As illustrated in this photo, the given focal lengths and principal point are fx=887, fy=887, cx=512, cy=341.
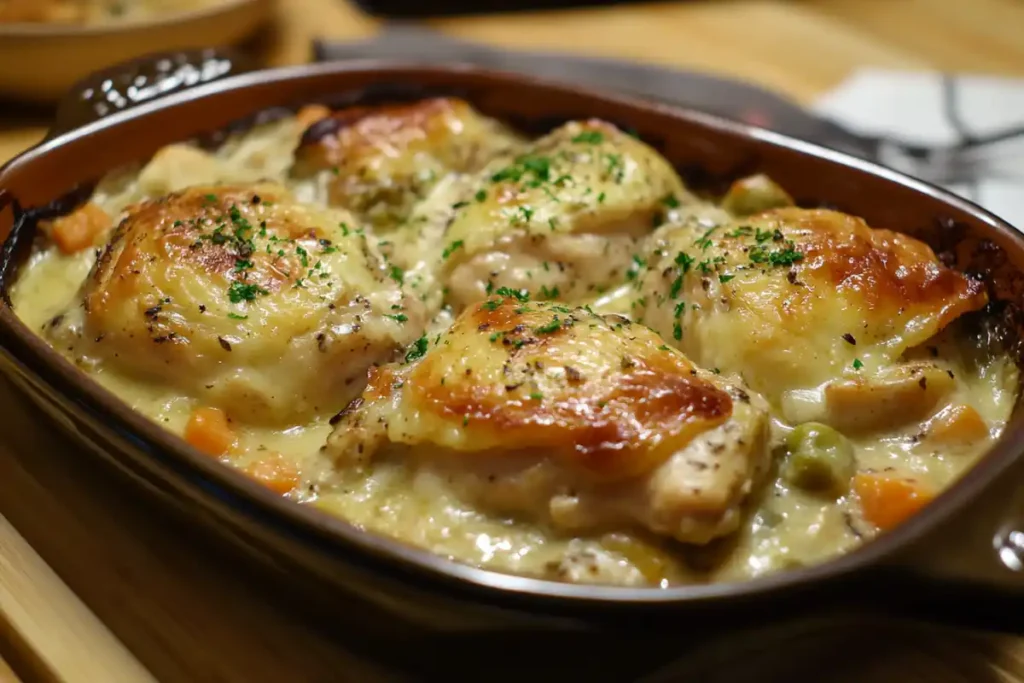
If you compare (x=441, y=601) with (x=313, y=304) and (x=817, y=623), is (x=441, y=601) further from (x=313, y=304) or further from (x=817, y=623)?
(x=313, y=304)

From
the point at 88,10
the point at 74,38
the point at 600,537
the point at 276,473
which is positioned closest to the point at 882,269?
the point at 600,537

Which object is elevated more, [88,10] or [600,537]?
[88,10]

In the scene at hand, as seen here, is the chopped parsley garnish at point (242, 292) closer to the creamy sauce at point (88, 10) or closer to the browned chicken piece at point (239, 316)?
the browned chicken piece at point (239, 316)

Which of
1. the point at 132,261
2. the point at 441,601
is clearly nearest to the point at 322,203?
the point at 132,261

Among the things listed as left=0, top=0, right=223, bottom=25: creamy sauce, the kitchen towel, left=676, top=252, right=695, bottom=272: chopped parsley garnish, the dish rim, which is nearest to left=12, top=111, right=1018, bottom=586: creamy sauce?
left=676, top=252, right=695, bottom=272: chopped parsley garnish

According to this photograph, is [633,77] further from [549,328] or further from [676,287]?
[549,328]

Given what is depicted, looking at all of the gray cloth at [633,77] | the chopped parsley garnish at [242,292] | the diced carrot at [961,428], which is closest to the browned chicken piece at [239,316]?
the chopped parsley garnish at [242,292]

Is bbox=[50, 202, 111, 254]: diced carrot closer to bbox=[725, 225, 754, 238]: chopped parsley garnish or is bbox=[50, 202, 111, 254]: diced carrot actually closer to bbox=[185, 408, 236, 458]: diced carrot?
bbox=[185, 408, 236, 458]: diced carrot
